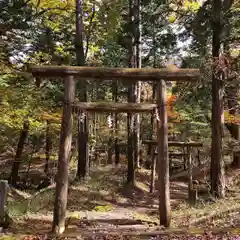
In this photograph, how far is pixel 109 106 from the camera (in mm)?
8734

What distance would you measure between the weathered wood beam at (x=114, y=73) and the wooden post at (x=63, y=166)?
245mm

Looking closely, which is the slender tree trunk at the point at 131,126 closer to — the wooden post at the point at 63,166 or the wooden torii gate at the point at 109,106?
the wooden torii gate at the point at 109,106

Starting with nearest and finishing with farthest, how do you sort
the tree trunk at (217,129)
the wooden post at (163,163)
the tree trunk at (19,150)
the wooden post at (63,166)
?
the wooden post at (63,166)
the wooden post at (163,163)
the tree trunk at (217,129)
the tree trunk at (19,150)

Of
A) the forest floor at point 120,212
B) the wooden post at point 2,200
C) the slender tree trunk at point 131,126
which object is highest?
the slender tree trunk at point 131,126

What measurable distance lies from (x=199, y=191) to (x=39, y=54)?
9.91m

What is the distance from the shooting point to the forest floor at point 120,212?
7.48 metres

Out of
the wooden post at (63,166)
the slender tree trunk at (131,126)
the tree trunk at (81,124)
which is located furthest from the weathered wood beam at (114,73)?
the slender tree trunk at (131,126)

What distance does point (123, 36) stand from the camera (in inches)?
779

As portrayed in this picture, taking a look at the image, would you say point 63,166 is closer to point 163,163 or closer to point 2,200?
point 2,200

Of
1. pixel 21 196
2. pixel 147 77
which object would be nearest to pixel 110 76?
pixel 147 77

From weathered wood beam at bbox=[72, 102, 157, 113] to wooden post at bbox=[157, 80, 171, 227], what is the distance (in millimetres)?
→ 284

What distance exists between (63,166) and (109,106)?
6.13 ft

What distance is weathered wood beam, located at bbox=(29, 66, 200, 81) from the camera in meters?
8.42

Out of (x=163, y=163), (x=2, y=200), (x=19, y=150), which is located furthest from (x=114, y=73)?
(x=19, y=150)
